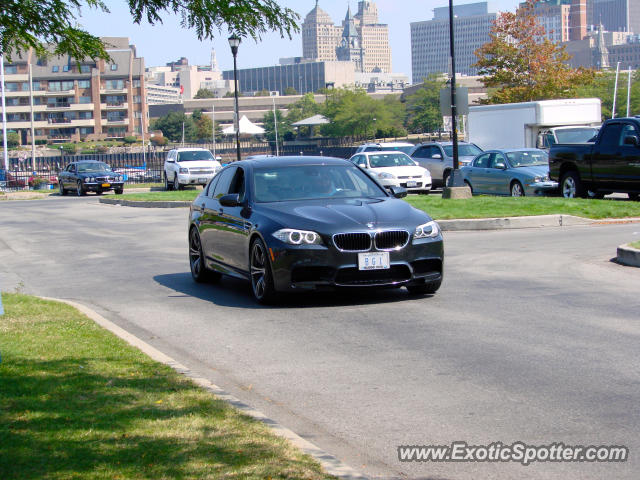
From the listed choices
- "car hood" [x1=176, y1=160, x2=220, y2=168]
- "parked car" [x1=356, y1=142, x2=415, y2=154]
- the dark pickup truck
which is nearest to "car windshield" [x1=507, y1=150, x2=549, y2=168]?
the dark pickup truck

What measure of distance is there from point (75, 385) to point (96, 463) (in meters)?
1.81

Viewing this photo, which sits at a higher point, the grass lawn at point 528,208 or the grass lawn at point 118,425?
the grass lawn at point 528,208

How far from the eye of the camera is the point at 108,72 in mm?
135625

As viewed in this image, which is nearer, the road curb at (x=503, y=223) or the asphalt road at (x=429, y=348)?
the asphalt road at (x=429, y=348)

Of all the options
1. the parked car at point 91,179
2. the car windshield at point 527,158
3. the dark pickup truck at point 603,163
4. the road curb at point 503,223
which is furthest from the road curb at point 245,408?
the parked car at point 91,179

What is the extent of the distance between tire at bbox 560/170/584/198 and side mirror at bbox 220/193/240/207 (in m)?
13.5

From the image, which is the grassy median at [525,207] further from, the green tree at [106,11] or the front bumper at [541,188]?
the green tree at [106,11]

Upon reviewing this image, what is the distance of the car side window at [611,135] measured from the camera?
21.2 meters

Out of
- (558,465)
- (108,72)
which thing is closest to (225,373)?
(558,465)

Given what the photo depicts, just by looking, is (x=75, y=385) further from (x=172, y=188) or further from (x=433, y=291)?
(x=172, y=188)

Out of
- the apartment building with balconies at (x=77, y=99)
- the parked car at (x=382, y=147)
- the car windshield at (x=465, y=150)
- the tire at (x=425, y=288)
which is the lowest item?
the tire at (x=425, y=288)

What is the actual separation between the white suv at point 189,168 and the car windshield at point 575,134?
15331mm

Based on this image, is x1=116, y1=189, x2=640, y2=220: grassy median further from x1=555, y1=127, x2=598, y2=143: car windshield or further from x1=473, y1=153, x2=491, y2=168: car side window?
x1=555, y1=127, x2=598, y2=143: car windshield

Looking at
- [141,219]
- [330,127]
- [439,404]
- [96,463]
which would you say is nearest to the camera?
[96,463]
